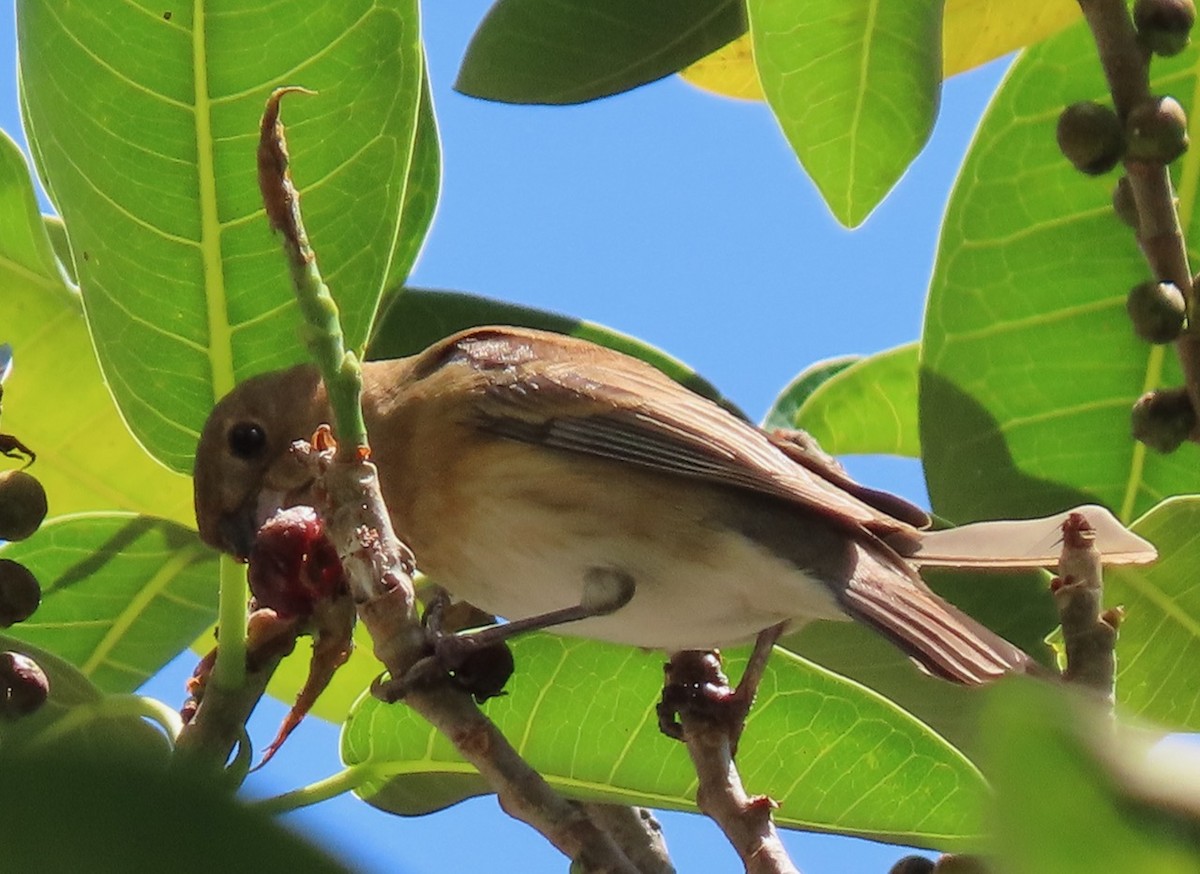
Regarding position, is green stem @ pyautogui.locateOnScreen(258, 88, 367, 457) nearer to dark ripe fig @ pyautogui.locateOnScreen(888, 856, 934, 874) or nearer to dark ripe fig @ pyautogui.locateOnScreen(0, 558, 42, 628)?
dark ripe fig @ pyautogui.locateOnScreen(0, 558, 42, 628)

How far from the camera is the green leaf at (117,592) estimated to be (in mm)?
2855

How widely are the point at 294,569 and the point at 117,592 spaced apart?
2.97 feet

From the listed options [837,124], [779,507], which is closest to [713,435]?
[779,507]

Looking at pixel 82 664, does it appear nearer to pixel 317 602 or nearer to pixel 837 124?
pixel 317 602

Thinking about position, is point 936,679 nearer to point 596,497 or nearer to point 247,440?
point 596,497

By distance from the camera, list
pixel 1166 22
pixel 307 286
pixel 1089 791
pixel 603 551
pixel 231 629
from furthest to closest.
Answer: pixel 603 551 < pixel 1166 22 < pixel 231 629 < pixel 307 286 < pixel 1089 791

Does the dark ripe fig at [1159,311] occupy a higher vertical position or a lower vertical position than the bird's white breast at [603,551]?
higher

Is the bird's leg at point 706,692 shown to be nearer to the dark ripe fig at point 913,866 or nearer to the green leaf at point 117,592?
the dark ripe fig at point 913,866

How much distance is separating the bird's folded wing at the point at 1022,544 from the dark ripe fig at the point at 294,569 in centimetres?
102

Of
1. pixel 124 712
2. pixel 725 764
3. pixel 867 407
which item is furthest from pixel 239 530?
pixel 867 407

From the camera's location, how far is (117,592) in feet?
9.61

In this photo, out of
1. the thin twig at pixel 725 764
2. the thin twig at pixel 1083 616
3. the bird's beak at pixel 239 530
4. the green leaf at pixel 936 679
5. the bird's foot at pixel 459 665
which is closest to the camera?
the bird's foot at pixel 459 665

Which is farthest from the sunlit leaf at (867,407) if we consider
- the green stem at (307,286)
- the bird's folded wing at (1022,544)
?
the green stem at (307,286)

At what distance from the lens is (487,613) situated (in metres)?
3.20
